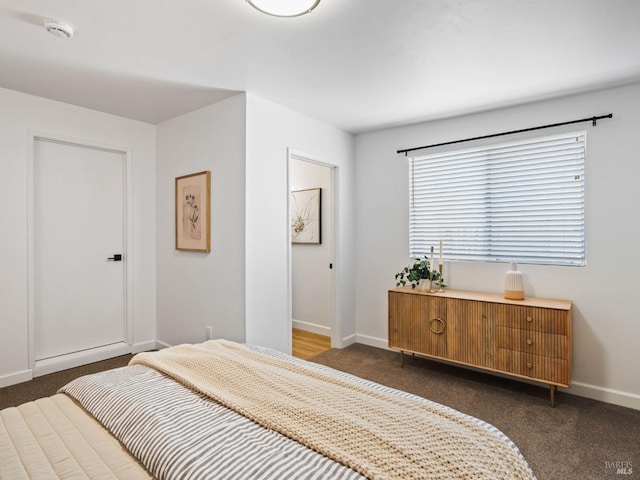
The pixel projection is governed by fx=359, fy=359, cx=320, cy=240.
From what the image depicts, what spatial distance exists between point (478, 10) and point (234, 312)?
2.64m

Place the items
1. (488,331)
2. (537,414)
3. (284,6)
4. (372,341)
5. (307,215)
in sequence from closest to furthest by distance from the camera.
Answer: (284,6) → (537,414) → (488,331) → (372,341) → (307,215)

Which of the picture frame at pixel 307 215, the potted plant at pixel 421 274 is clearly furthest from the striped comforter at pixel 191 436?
the picture frame at pixel 307 215

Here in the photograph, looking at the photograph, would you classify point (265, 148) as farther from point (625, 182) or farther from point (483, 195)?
point (625, 182)

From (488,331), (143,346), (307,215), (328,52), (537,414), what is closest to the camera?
(328,52)

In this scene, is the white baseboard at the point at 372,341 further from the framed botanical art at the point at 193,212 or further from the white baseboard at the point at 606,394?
the framed botanical art at the point at 193,212

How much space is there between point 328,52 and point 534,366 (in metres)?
2.65

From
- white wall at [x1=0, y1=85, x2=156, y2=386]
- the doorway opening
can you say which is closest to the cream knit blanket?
white wall at [x1=0, y1=85, x2=156, y2=386]

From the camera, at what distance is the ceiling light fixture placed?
170cm

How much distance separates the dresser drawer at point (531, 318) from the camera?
257 cm

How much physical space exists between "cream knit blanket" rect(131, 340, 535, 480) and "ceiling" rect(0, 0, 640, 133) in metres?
1.77

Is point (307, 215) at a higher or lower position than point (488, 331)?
higher

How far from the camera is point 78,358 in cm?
335

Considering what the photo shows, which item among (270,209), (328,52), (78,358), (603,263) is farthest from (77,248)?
(603,263)

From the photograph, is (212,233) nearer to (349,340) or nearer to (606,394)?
(349,340)
